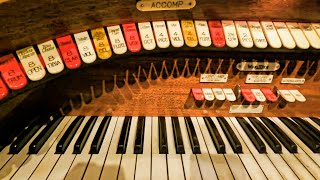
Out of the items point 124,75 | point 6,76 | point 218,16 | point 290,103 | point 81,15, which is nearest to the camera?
point 6,76

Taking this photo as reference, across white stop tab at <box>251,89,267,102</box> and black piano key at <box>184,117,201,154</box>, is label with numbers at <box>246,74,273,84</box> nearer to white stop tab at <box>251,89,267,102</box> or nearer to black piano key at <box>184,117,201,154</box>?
white stop tab at <box>251,89,267,102</box>

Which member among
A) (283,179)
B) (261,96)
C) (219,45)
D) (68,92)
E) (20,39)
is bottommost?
(283,179)

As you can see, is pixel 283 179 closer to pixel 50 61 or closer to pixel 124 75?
pixel 124 75

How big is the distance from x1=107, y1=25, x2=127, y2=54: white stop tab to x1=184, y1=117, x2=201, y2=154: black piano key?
0.47 metres

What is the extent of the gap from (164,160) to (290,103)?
79 cm

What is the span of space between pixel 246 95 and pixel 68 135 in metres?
0.84

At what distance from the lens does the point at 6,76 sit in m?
0.95

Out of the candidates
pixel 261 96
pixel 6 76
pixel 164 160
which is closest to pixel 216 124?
pixel 261 96

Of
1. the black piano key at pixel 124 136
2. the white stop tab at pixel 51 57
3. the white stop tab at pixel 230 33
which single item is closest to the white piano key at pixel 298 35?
the white stop tab at pixel 230 33

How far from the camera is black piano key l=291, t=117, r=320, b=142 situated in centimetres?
126

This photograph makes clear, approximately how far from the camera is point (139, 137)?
1157mm

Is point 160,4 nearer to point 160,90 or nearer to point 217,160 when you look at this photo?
point 160,90

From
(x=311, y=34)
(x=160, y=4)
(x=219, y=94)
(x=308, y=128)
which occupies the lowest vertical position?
(x=308, y=128)

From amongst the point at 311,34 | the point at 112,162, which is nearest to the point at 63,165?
the point at 112,162
